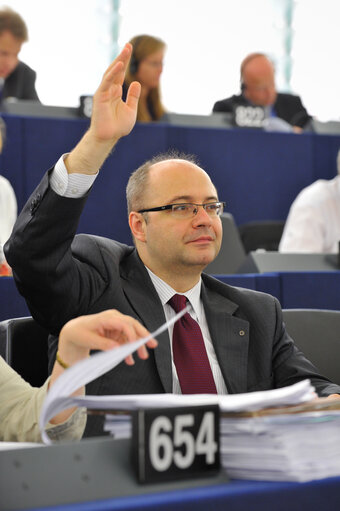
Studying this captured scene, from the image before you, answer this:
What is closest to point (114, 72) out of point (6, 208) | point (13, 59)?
point (6, 208)

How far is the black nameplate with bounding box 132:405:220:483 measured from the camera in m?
0.77

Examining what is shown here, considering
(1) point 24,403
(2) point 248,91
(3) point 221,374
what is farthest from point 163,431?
(2) point 248,91

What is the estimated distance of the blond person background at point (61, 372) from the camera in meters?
0.99

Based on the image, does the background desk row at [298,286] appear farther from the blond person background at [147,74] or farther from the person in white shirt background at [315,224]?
the blond person background at [147,74]

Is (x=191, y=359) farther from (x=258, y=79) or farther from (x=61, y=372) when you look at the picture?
(x=258, y=79)

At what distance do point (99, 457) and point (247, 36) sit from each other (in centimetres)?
820

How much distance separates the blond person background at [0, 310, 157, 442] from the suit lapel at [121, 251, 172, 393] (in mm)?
347

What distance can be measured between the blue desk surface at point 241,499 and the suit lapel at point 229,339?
3.14 ft

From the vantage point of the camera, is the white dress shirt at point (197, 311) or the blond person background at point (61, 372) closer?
the blond person background at point (61, 372)

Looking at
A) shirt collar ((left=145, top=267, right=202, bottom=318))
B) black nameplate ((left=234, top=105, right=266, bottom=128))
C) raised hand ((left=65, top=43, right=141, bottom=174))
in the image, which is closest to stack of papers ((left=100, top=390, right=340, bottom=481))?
raised hand ((left=65, top=43, right=141, bottom=174))

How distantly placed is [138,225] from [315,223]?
2123mm

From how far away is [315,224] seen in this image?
3.99m

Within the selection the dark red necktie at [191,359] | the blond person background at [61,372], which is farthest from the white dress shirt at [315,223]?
the blond person background at [61,372]

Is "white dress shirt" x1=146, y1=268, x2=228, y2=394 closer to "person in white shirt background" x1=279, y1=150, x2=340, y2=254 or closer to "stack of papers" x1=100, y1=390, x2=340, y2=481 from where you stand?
"stack of papers" x1=100, y1=390, x2=340, y2=481
